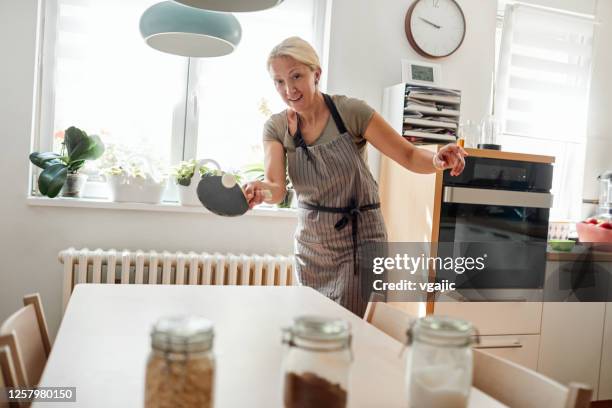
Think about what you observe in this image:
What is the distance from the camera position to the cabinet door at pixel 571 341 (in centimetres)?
283

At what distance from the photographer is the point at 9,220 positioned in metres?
2.70

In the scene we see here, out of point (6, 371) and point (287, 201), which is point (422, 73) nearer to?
point (287, 201)

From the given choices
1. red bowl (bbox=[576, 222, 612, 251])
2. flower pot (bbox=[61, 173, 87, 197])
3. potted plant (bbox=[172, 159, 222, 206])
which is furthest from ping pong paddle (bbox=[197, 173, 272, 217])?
red bowl (bbox=[576, 222, 612, 251])

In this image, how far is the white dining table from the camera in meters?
0.92

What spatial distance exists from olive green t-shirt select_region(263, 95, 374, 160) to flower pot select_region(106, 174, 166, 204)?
3.11ft

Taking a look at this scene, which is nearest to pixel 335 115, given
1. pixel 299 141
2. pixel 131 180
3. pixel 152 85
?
pixel 299 141

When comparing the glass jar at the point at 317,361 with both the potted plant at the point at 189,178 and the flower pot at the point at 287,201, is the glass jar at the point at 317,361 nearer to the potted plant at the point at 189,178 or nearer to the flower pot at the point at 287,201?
the potted plant at the point at 189,178

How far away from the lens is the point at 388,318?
151 centimetres

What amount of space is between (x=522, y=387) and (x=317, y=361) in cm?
58

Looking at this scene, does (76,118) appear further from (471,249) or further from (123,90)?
(471,249)

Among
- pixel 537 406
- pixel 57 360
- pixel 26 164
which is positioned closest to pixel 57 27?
pixel 26 164

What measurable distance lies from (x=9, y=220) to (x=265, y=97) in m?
1.44

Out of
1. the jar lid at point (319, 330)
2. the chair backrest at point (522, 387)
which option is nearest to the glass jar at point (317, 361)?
the jar lid at point (319, 330)

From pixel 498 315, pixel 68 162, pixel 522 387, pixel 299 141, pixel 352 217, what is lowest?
pixel 498 315
